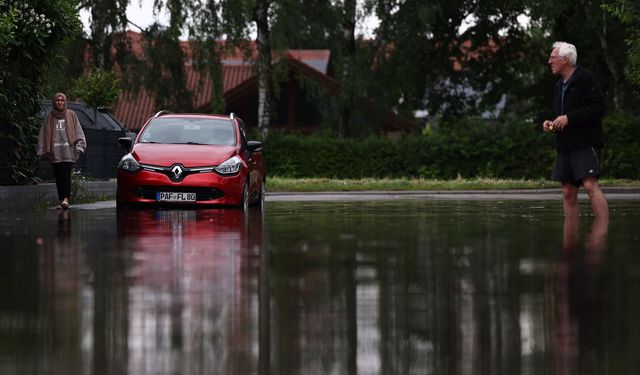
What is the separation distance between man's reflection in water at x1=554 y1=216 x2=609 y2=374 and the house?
3360 centimetres

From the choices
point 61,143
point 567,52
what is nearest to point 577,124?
point 567,52

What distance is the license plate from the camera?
1919 cm

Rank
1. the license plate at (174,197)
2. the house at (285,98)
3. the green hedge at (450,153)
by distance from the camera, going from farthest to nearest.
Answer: the house at (285,98), the green hedge at (450,153), the license plate at (174,197)

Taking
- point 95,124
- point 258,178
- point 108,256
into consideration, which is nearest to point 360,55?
point 95,124

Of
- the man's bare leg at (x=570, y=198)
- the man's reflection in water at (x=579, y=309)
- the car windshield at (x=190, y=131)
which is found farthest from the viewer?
the car windshield at (x=190, y=131)

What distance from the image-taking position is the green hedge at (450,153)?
3862cm

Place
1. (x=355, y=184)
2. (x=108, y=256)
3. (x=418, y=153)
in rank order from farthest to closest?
(x=418, y=153) < (x=355, y=184) < (x=108, y=256)

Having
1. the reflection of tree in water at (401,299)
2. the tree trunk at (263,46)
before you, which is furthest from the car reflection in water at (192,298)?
the tree trunk at (263,46)

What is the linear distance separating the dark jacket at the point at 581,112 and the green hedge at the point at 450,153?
78.4 feet

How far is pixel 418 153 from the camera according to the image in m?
41.9

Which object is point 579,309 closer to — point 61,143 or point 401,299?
point 401,299

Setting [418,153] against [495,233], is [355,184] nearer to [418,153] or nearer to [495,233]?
[418,153]

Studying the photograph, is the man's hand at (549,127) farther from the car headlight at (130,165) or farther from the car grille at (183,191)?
the car headlight at (130,165)

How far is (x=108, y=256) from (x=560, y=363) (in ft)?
20.6
